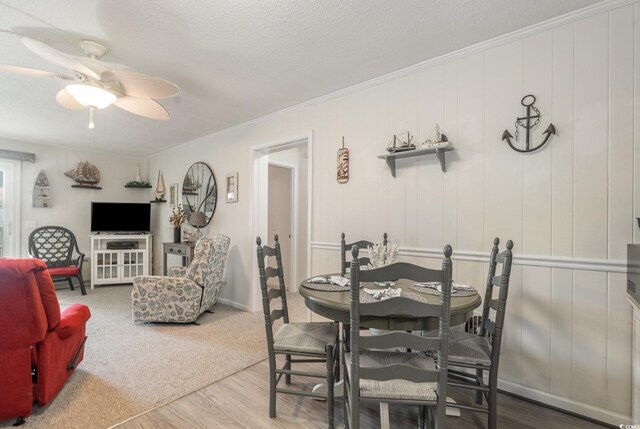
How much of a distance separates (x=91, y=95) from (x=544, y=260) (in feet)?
10.7

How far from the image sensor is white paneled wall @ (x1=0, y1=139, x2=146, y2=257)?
500cm

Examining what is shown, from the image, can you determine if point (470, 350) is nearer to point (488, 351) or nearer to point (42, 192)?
point (488, 351)

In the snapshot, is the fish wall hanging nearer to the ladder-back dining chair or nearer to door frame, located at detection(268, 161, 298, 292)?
door frame, located at detection(268, 161, 298, 292)

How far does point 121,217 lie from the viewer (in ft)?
18.3

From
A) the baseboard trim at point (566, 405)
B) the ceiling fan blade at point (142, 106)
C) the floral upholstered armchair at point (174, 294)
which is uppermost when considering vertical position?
the ceiling fan blade at point (142, 106)

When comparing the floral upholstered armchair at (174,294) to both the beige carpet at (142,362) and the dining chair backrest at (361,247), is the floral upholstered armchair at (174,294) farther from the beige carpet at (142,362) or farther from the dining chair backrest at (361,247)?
the dining chair backrest at (361,247)

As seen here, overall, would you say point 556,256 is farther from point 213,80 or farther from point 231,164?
point 231,164

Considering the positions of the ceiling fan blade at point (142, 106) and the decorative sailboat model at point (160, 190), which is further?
the decorative sailboat model at point (160, 190)

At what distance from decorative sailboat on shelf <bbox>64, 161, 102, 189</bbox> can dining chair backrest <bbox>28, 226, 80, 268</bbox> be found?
879mm

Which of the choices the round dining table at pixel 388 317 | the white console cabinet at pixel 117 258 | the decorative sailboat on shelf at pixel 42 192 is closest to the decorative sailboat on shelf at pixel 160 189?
the white console cabinet at pixel 117 258

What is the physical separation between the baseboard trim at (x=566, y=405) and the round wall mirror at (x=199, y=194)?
4.01 metres

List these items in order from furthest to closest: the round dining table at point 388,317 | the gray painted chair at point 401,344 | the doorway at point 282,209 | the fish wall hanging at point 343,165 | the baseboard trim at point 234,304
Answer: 1. the doorway at point 282,209
2. the baseboard trim at point 234,304
3. the fish wall hanging at point 343,165
4. the round dining table at point 388,317
5. the gray painted chair at point 401,344

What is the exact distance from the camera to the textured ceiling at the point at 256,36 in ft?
6.00

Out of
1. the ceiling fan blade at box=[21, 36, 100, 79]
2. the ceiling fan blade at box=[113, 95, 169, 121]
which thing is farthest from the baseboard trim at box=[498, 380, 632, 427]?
the ceiling fan blade at box=[21, 36, 100, 79]
